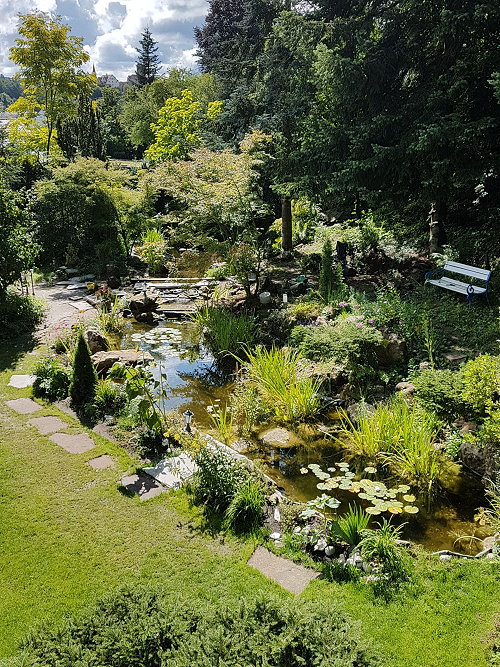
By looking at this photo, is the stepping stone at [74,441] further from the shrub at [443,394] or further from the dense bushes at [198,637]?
the shrub at [443,394]

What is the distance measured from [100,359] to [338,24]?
29.6 ft

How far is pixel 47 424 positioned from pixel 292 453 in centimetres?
301

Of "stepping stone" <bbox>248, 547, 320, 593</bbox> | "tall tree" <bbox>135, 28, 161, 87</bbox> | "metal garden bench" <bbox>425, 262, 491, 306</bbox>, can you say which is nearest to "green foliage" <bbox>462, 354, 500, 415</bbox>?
"stepping stone" <bbox>248, 547, 320, 593</bbox>

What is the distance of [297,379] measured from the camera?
636cm

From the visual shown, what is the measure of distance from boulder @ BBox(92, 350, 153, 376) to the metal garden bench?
5.48 m

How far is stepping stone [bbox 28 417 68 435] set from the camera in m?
5.48

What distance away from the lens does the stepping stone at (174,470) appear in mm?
4645

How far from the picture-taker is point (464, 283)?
842 cm

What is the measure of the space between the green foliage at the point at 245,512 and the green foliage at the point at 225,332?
3.84 m

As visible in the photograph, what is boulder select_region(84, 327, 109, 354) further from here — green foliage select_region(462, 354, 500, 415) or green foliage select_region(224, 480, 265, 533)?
green foliage select_region(462, 354, 500, 415)

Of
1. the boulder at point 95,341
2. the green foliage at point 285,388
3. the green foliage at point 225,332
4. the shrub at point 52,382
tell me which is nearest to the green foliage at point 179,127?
the green foliage at point 225,332

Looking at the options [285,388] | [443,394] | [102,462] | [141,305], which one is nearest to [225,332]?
[285,388]

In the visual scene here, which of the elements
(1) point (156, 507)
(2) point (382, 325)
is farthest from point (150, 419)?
(2) point (382, 325)

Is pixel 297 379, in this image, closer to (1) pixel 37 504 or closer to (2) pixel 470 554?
(2) pixel 470 554
